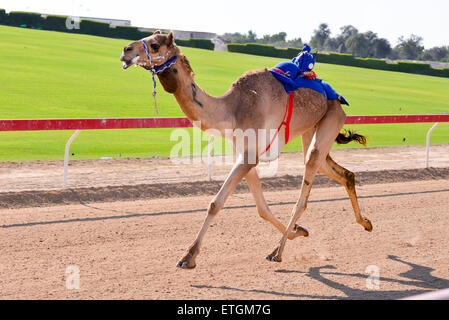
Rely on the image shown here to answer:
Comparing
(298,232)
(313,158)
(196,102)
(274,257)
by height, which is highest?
(196,102)

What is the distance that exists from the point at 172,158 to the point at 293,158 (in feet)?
9.99

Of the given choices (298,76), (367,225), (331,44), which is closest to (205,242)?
(367,225)

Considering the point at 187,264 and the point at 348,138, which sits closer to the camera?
the point at 187,264

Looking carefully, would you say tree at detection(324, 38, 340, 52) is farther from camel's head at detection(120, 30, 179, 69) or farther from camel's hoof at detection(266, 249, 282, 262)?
camel's head at detection(120, 30, 179, 69)

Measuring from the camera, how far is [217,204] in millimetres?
5996

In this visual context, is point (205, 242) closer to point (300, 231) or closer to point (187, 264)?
point (300, 231)

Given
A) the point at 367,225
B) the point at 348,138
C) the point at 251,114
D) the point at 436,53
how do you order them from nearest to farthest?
the point at 251,114 → the point at 367,225 → the point at 348,138 → the point at 436,53

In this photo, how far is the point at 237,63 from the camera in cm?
5097

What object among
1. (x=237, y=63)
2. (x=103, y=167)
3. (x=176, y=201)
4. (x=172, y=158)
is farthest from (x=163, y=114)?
(x=237, y=63)

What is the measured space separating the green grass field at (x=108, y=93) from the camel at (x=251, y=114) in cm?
819

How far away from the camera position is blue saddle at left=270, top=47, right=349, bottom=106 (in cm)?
689

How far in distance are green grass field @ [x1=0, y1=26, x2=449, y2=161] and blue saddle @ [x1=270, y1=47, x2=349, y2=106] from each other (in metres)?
8.11

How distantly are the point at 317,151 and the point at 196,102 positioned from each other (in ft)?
5.97

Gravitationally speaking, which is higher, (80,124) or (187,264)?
(80,124)
